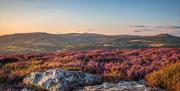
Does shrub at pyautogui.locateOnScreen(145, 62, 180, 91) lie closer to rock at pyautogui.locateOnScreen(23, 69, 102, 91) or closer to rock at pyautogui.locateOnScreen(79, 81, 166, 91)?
rock at pyautogui.locateOnScreen(79, 81, 166, 91)

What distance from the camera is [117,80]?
34.8ft

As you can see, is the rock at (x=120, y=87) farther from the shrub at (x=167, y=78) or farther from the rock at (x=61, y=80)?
the rock at (x=61, y=80)

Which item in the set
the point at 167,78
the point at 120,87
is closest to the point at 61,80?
the point at 120,87

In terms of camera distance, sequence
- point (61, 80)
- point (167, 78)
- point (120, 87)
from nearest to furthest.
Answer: point (167, 78)
point (120, 87)
point (61, 80)

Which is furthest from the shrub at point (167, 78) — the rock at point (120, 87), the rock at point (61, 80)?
the rock at point (61, 80)

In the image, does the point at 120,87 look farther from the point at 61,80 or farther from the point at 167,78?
the point at 61,80

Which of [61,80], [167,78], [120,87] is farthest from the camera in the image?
[61,80]

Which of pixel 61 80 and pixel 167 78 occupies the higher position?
pixel 167 78

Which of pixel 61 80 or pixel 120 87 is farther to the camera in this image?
pixel 61 80

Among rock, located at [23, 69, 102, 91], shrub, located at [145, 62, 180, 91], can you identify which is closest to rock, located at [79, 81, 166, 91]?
shrub, located at [145, 62, 180, 91]

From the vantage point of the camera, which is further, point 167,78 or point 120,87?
point 120,87

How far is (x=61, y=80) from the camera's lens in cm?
→ 1024

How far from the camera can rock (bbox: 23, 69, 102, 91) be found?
10.1 m

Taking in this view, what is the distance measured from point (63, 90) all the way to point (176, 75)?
3520mm
